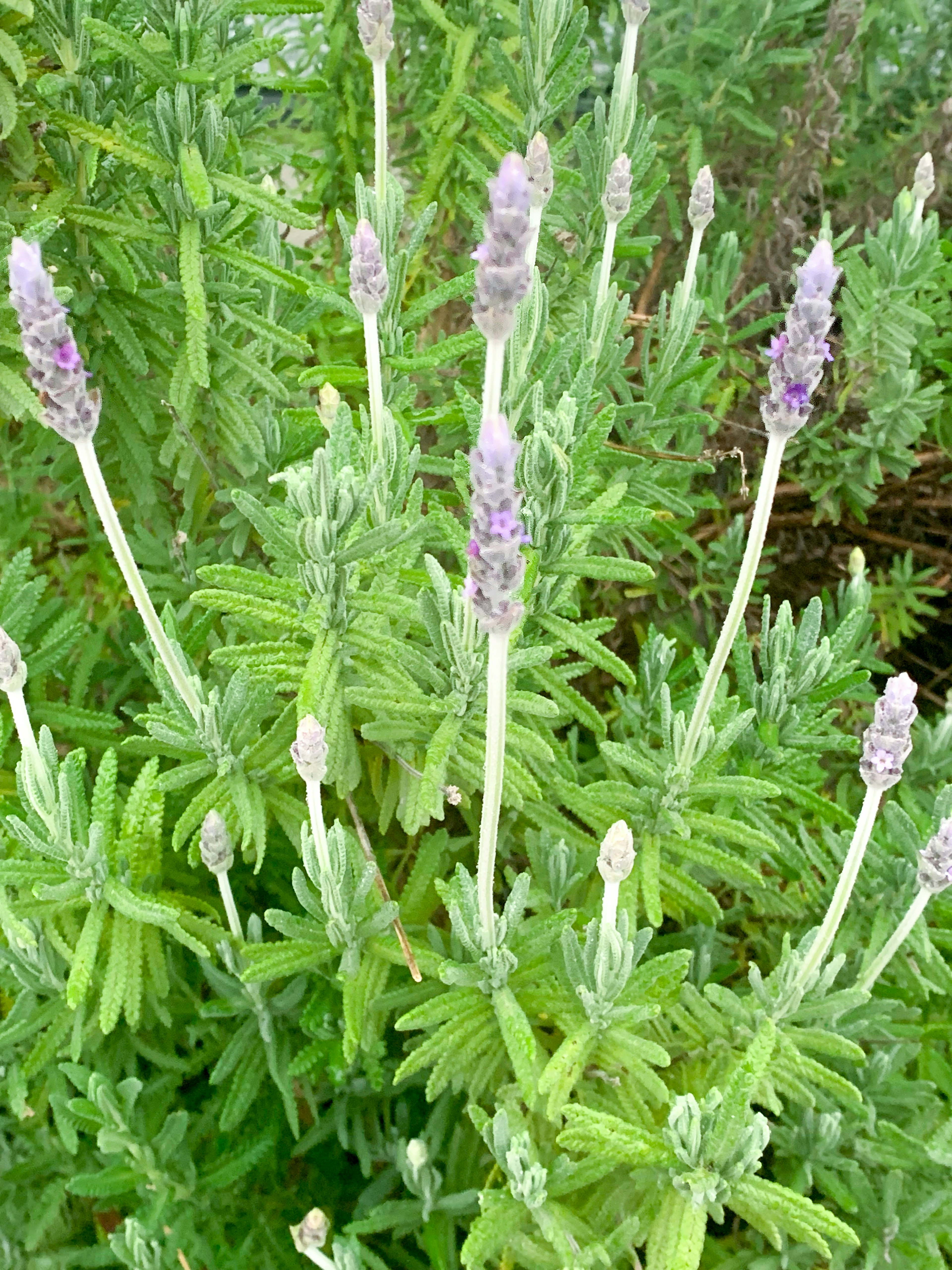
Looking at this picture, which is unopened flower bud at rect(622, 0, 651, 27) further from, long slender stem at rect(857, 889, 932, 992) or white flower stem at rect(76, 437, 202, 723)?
long slender stem at rect(857, 889, 932, 992)

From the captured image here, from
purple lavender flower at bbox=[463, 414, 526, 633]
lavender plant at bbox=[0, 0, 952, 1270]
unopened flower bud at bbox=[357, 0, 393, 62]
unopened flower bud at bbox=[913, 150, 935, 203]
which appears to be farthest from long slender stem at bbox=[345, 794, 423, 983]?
unopened flower bud at bbox=[913, 150, 935, 203]

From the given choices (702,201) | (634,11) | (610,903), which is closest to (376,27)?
Answer: (634,11)

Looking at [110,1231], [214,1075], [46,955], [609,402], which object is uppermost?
[609,402]

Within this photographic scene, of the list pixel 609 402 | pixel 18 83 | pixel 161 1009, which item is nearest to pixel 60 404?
pixel 18 83

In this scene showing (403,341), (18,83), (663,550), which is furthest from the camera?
(663,550)

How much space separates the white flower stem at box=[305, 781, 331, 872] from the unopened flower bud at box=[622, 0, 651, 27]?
1047 millimetres

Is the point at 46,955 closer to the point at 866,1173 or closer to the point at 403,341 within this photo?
the point at 403,341

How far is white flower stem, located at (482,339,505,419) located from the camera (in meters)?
0.85

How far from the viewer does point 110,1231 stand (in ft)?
5.68

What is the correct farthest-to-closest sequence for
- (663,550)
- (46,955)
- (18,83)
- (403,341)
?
1. (663,550)
2. (403,341)
3. (46,955)
4. (18,83)

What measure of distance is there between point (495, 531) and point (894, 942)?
0.84 meters

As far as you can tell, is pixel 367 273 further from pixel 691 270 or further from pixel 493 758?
pixel 691 270

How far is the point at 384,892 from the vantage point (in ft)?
4.69

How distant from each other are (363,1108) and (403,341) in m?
1.18
